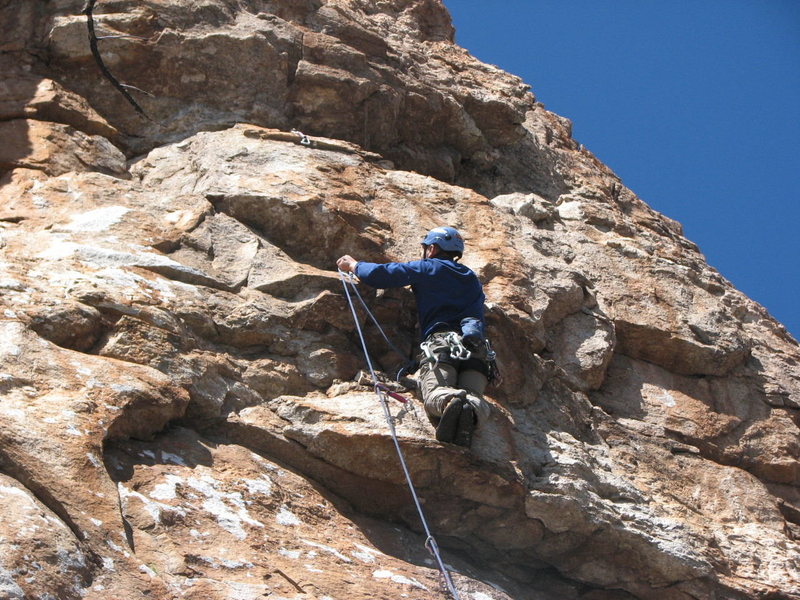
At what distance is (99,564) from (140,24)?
677cm

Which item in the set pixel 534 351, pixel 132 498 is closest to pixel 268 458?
pixel 132 498

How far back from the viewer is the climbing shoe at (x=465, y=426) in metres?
6.75

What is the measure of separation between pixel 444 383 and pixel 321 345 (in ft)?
3.50

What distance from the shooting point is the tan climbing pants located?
6871 millimetres

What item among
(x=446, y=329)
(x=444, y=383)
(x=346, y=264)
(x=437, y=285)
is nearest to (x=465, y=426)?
(x=444, y=383)

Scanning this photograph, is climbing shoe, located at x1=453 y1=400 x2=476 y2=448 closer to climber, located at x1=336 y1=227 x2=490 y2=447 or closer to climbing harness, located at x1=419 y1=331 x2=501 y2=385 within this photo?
climber, located at x1=336 y1=227 x2=490 y2=447

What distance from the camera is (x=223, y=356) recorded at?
705 centimetres

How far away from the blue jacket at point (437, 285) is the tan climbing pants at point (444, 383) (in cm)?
28

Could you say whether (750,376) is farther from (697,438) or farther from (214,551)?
(214,551)

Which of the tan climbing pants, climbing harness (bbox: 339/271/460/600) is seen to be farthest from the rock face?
the tan climbing pants

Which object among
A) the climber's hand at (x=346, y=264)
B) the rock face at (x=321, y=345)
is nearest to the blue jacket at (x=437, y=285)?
the climber's hand at (x=346, y=264)

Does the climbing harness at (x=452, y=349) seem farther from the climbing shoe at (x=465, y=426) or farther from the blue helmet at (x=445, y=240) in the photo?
the blue helmet at (x=445, y=240)

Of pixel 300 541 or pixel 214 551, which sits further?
pixel 300 541

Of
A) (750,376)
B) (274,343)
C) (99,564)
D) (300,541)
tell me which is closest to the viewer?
(99,564)
